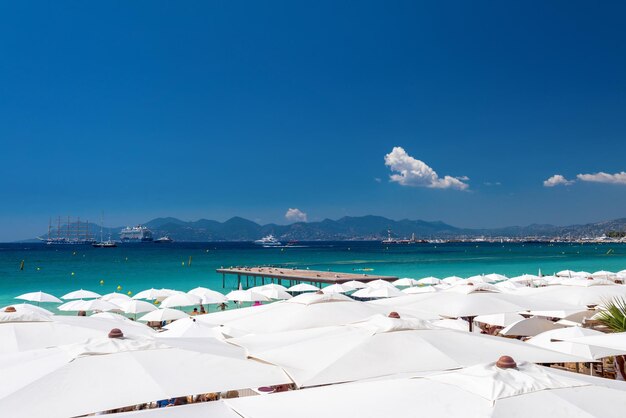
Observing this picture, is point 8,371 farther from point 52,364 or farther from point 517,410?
point 517,410

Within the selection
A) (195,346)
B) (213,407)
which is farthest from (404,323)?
(213,407)

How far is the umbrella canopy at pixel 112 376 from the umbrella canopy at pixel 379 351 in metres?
0.37

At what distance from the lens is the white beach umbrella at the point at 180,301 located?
1730 cm

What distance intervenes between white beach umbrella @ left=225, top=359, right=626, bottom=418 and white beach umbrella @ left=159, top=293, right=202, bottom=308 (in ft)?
47.7

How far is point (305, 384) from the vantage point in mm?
4395

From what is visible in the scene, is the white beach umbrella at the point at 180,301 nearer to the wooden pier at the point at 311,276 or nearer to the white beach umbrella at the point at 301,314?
the white beach umbrella at the point at 301,314

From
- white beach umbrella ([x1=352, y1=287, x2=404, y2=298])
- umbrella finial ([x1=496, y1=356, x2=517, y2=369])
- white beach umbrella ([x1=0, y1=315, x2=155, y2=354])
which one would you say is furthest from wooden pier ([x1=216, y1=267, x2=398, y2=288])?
umbrella finial ([x1=496, y1=356, x2=517, y2=369])

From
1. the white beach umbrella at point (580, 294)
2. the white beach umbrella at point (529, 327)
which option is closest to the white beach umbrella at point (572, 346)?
the white beach umbrella at point (529, 327)

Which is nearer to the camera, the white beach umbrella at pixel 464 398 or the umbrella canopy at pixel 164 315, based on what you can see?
the white beach umbrella at pixel 464 398

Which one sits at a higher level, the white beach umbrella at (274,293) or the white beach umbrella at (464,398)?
the white beach umbrella at (464,398)

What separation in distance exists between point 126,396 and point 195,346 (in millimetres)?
1443

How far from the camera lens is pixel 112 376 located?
4.30 m

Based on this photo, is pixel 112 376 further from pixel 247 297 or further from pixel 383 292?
pixel 247 297

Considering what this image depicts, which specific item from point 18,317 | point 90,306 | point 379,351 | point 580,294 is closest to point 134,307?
point 90,306
